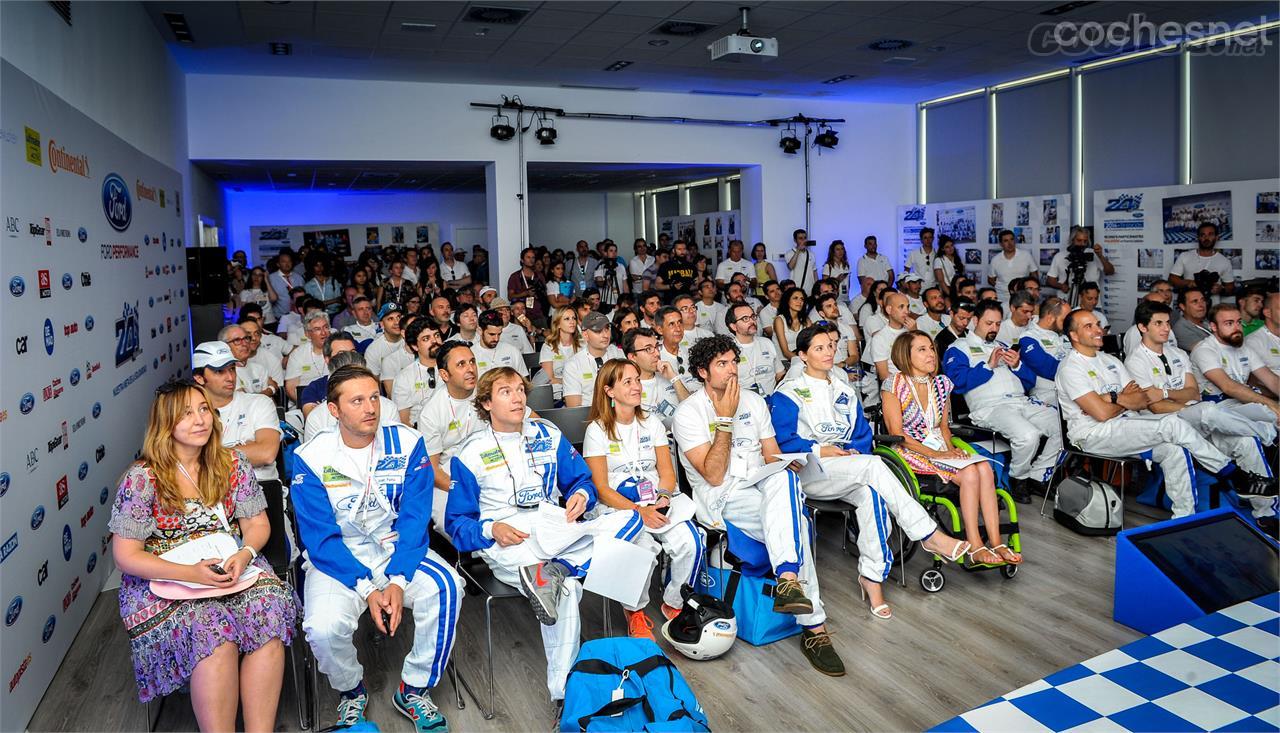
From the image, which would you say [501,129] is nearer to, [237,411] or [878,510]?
[237,411]

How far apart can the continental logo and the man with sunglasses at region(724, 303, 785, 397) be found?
398 cm

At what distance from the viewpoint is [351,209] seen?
17.4 m

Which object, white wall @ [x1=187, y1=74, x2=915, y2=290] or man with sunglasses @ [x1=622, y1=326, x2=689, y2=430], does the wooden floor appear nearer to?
man with sunglasses @ [x1=622, y1=326, x2=689, y2=430]

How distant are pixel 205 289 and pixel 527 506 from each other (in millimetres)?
6194

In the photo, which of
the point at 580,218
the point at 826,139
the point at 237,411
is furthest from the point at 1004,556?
the point at 580,218

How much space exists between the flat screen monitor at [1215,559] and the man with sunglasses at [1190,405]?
1.56 m

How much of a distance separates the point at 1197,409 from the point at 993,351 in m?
1.18

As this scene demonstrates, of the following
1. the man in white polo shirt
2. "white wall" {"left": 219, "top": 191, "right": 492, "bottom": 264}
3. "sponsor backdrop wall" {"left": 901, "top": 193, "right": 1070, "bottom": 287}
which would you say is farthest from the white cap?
"white wall" {"left": 219, "top": 191, "right": 492, "bottom": 264}

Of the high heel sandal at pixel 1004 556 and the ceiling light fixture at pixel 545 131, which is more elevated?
the ceiling light fixture at pixel 545 131

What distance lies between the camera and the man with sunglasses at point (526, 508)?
10.3 feet

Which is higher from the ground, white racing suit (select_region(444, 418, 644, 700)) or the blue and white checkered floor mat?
white racing suit (select_region(444, 418, 644, 700))

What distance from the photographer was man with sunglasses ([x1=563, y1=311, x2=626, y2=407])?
5531mm

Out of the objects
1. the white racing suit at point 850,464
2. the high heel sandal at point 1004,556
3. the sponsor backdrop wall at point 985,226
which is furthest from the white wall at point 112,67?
the sponsor backdrop wall at point 985,226

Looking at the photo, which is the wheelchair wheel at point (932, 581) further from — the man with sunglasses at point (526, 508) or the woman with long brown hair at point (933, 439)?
the man with sunglasses at point (526, 508)
